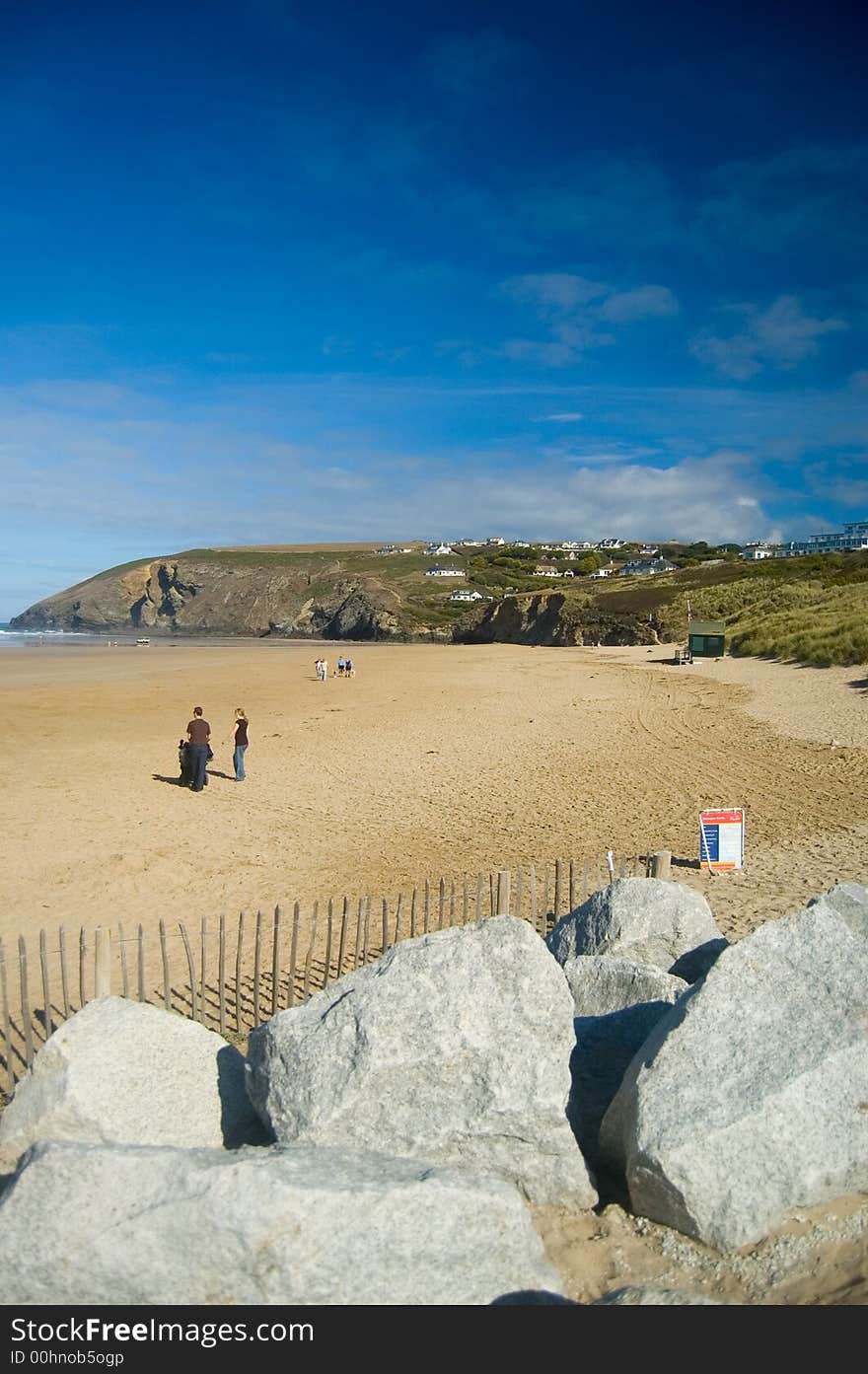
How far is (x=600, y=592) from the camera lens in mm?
80438

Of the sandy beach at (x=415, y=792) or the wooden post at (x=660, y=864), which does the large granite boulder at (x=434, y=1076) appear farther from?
the wooden post at (x=660, y=864)

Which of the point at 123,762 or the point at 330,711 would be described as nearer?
the point at 123,762

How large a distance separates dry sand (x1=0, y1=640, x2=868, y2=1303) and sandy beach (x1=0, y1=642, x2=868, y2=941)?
0.06 metres

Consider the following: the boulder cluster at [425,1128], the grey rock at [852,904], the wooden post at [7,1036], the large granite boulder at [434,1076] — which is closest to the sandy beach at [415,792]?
the grey rock at [852,904]

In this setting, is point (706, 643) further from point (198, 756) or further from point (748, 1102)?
point (748, 1102)

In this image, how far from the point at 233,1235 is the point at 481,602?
10377 cm

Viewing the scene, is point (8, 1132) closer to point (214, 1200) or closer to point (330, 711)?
point (214, 1200)

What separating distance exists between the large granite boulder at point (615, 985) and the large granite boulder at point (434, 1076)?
129cm

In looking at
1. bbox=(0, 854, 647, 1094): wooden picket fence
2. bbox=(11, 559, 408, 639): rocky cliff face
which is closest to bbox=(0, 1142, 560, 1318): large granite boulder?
bbox=(0, 854, 647, 1094): wooden picket fence

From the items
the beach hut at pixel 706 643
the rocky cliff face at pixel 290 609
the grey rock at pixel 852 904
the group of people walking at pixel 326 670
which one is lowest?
the grey rock at pixel 852 904

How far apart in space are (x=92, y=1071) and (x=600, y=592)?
→ 3087 inches

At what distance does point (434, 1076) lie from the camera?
448 centimetres

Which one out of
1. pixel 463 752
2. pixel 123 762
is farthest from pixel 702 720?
pixel 123 762

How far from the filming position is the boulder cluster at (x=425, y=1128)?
3479 mm
